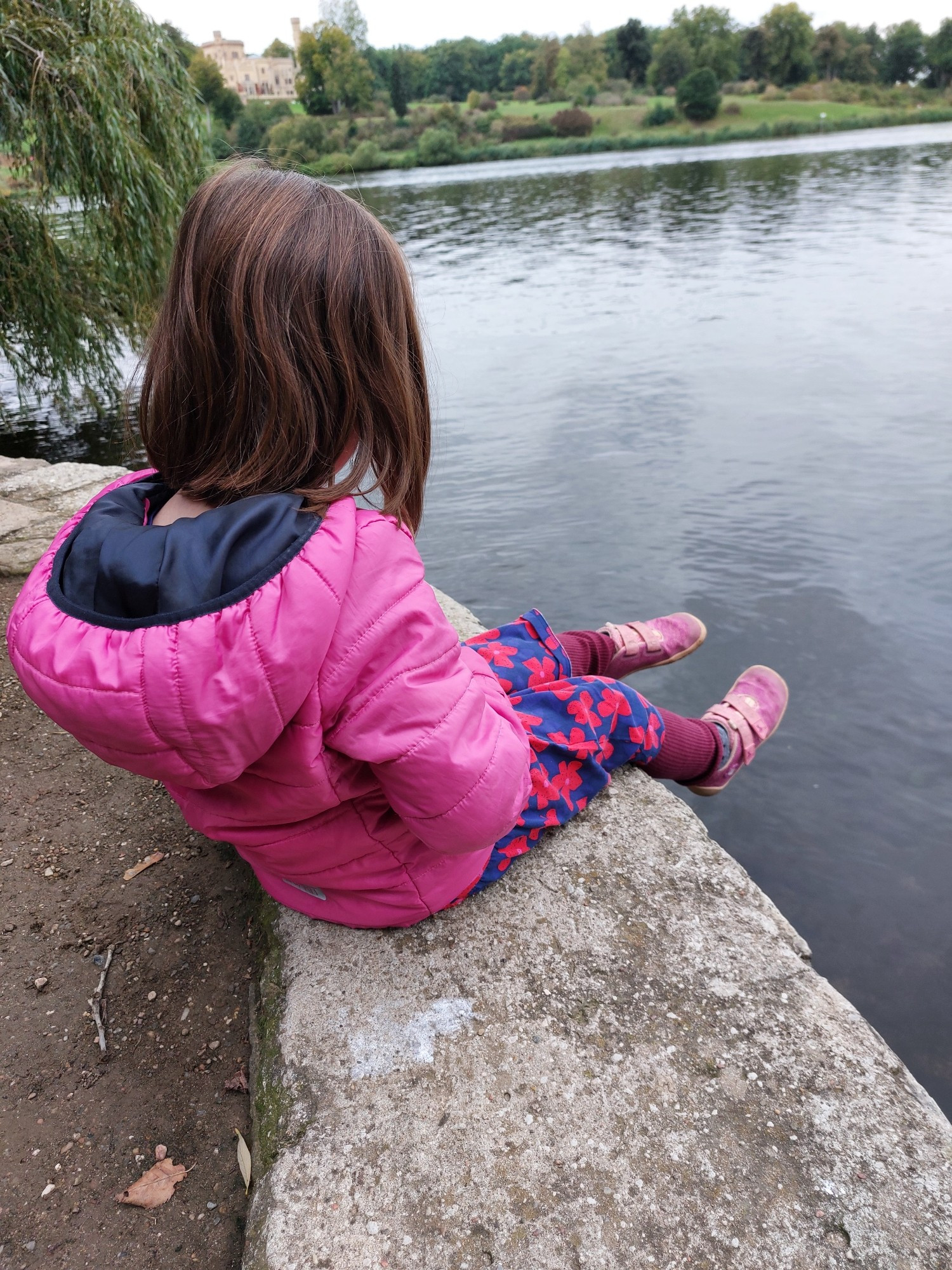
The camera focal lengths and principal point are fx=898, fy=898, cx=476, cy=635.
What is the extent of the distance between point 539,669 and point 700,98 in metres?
69.5

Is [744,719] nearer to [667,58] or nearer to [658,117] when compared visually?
[658,117]

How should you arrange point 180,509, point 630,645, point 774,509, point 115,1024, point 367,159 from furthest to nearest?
point 367,159, point 774,509, point 630,645, point 115,1024, point 180,509

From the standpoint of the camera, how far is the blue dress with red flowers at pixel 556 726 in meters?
2.06

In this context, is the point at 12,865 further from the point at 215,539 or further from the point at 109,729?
the point at 215,539

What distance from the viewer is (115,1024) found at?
1.93 metres

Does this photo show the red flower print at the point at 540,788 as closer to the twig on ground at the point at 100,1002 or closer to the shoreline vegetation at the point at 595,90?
the twig on ground at the point at 100,1002

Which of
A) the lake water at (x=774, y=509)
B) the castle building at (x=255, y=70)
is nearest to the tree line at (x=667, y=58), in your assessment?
the castle building at (x=255, y=70)

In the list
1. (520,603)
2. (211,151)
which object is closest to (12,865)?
(520,603)

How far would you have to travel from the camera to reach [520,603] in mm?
5363

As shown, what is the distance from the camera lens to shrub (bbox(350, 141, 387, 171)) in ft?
155

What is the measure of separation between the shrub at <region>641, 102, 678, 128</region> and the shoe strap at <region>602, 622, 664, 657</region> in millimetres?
65890

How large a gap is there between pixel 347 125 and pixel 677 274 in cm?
5627

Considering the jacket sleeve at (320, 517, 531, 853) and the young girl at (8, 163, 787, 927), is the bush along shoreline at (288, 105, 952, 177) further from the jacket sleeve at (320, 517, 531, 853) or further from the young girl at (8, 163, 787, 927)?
the jacket sleeve at (320, 517, 531, 853)

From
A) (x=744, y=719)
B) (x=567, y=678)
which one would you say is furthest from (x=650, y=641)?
(x=567, y=678)
